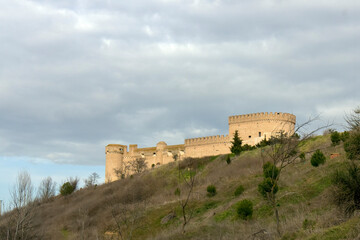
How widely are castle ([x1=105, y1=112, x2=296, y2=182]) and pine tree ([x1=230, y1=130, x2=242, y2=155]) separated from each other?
1050mm

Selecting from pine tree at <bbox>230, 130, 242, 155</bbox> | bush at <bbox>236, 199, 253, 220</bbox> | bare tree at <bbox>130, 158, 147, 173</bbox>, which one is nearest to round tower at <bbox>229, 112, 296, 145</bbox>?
pine tree at <bbox>230, 130, 242, 155</bbox>

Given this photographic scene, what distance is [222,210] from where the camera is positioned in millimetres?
21953

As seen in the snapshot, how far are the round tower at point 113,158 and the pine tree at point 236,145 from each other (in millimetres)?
22274

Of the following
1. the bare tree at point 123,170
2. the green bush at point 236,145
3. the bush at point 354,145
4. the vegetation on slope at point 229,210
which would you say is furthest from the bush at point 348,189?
the bare tree at point 123,170

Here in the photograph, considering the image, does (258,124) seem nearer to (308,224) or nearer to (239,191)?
(239,191)

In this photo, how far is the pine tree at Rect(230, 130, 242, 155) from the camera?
4109 cm

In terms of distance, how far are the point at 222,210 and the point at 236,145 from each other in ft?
77.4

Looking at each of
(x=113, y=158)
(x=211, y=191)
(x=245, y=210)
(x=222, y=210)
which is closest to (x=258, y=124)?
(x=211, y=191)

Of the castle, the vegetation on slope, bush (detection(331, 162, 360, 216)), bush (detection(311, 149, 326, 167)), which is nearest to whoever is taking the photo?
bush (detection(331, 162, 360, 216))

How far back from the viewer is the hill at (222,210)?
13072 mm

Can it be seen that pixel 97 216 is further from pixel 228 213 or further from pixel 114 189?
pixel 228 213

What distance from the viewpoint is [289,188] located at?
69.1 ft

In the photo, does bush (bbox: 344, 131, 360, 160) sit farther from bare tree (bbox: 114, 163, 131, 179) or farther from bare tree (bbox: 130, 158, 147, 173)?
bare tree (bbox: 114, 163, 131, 179)

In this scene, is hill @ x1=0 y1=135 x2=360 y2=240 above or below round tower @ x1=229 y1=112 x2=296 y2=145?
below
